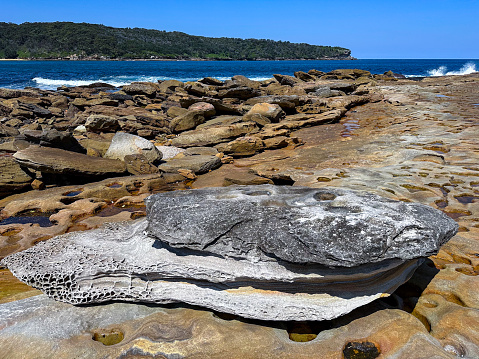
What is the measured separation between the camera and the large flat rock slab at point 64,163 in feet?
16.6

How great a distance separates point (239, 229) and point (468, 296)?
1.64m

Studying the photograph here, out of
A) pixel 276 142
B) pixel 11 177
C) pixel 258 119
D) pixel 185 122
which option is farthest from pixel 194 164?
pixel 258 119

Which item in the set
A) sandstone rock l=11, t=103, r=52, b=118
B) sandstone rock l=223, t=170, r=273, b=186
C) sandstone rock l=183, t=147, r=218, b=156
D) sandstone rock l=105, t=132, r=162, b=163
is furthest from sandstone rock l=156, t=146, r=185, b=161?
sandstone rock l=11, t=103, r=52, b=118

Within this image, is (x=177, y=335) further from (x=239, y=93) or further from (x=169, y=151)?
(x=239, y=93)

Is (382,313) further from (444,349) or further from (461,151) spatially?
(461,151)

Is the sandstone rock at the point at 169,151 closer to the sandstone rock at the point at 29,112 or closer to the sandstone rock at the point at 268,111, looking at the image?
the sandstone rock at the point at 268,111

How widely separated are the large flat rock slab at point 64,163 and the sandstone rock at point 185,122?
10.8ft

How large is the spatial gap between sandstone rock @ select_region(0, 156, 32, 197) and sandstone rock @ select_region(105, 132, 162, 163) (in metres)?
1.49

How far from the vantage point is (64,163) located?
16.9ft

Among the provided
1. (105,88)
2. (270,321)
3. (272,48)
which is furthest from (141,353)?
(272,48)

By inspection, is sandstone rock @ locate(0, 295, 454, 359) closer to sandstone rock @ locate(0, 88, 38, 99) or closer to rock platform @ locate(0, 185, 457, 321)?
rock platform @ locate(0, 185, 457, 321)

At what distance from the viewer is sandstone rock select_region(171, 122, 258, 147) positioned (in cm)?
763

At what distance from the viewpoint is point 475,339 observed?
1974 millimetres

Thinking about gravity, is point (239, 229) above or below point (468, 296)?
above
